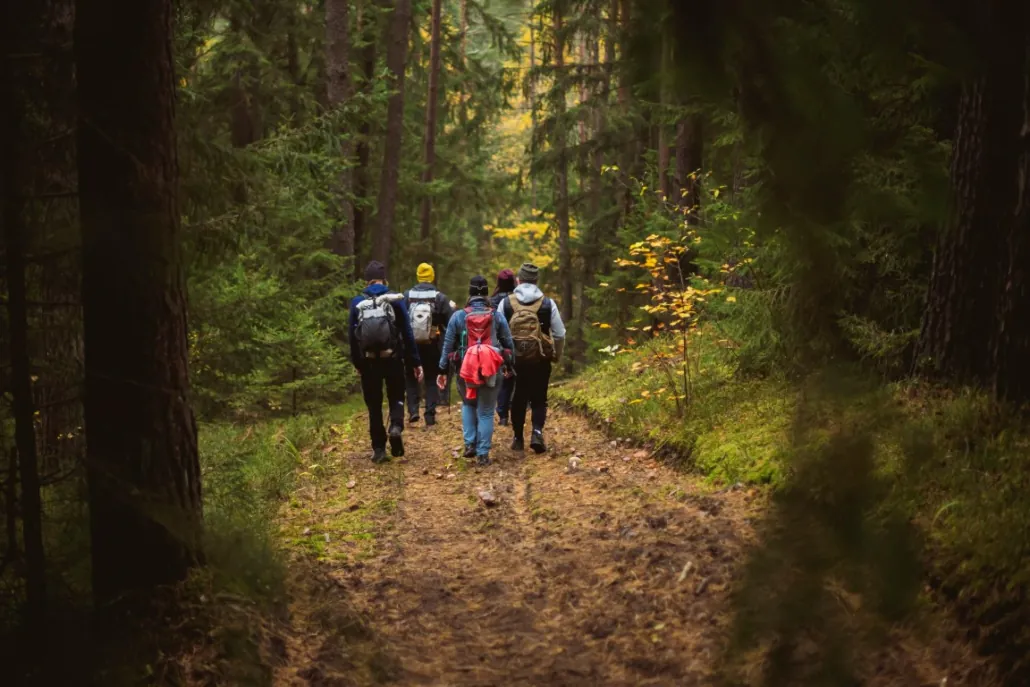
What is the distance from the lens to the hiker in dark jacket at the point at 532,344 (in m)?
10.2

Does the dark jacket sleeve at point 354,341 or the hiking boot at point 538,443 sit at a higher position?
the dark jacket sleeve at point 354,341

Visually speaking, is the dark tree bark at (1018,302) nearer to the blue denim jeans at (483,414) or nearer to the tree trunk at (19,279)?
the tree trunk at (19,279)

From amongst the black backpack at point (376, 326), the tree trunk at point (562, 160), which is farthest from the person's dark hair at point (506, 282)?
the tree trunk at point (562, 160)

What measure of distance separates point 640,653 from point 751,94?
3410mm

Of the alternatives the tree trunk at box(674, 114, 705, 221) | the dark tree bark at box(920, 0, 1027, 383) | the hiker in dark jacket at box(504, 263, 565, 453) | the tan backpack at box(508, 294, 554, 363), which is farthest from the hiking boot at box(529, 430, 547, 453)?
the tree trunk at box(674, 114, 705, 221)

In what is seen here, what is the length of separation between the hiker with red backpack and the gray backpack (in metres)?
2.28

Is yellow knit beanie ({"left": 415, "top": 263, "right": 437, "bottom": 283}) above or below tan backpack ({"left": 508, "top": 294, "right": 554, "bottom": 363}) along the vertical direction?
above

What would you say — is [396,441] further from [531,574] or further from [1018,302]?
[1018,302]

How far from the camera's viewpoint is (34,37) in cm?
422

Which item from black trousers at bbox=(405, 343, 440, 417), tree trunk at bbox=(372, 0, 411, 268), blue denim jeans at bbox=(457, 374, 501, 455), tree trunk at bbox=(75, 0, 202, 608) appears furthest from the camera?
tree trunk at bbox=(372, 0, 411, 268)

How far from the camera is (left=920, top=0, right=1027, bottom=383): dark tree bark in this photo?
5.69 meters

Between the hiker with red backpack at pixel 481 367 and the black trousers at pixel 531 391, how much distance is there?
302 mm

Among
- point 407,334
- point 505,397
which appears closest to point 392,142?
point 505,397

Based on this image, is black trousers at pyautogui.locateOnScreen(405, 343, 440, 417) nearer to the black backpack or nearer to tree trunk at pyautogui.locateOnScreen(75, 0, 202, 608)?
the black backpack
